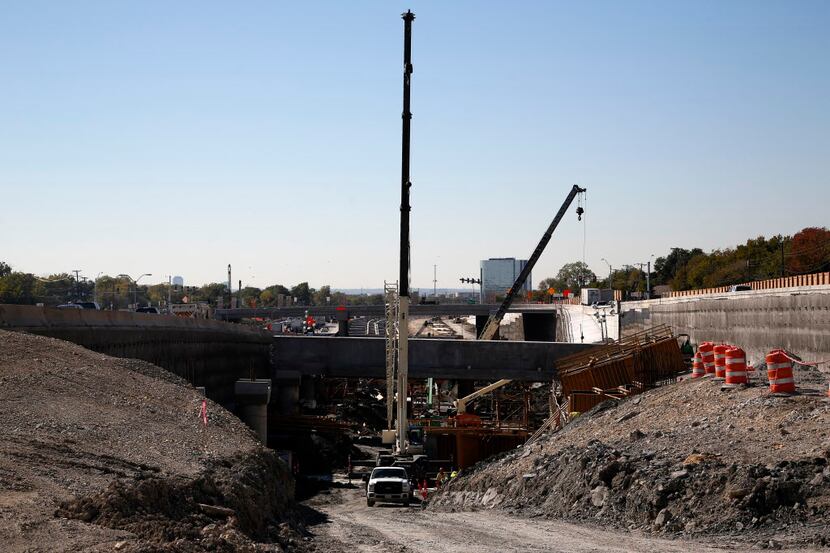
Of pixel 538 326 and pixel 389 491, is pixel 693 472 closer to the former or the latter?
pixel 389 491

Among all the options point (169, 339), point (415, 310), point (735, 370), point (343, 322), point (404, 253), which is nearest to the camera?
point (735, 370)

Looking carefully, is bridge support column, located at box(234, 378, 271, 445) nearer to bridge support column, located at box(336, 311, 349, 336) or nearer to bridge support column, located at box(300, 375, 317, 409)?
bridge support column, located at box(300, 375, 317, 409)

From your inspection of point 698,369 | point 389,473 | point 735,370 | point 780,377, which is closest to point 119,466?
point 780,377

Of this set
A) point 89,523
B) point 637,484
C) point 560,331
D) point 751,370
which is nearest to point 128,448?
point 89,523

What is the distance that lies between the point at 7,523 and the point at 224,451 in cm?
1127

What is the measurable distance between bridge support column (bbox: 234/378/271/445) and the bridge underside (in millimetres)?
13314

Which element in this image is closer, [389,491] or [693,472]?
[693,472]

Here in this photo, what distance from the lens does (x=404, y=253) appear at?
4600 centimetres

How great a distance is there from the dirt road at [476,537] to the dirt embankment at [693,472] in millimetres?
920

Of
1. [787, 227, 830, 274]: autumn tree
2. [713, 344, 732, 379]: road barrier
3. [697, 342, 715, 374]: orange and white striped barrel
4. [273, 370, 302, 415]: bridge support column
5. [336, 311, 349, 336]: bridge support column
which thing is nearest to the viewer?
[713, 344, 732, 379]: road barrier

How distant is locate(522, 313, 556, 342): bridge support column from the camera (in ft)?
488

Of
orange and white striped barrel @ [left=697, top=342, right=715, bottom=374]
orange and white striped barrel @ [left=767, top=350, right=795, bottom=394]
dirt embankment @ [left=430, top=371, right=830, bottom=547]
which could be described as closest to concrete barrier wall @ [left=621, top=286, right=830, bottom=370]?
orange and white striped barrel @ [left=697, top=342, right=715, bottom=374]

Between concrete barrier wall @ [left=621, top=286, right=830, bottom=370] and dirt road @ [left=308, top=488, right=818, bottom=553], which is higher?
concrete barrier wall @ [left=621, top=286, right=830, bottom=370]

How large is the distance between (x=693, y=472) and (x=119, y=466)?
1160cm
